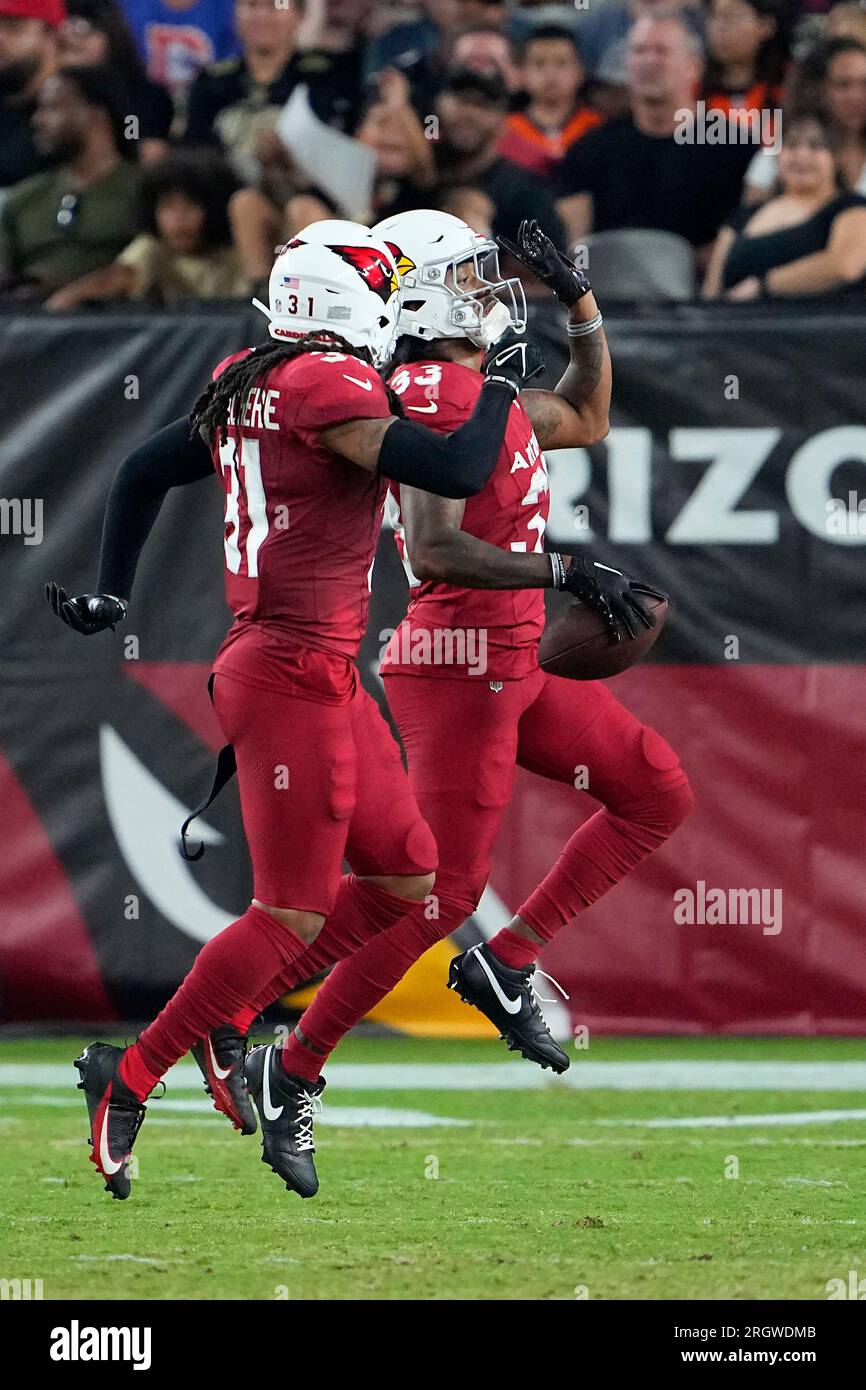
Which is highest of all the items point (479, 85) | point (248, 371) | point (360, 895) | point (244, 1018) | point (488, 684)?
point (479, 85)

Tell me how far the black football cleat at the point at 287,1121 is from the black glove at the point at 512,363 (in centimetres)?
155

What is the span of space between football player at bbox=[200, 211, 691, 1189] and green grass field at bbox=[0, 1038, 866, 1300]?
0.37 meters

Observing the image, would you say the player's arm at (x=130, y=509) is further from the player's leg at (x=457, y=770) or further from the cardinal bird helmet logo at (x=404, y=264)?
the player's leg at (x=457, y=770)

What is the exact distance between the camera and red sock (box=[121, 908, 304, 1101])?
4.29 m

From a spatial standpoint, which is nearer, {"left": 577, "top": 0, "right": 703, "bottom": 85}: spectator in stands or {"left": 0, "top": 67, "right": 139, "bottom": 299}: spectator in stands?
{"left": 0, "top": 67, "right": 139, "bottom": 299}: spectator in stands

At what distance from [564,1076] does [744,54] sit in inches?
142

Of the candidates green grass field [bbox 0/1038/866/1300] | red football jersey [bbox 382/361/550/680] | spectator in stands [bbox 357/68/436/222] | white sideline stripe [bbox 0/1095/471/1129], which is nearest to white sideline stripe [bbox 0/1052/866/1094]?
green grass field [bbox 0/1038/866/1300]

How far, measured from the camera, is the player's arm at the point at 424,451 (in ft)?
13.3

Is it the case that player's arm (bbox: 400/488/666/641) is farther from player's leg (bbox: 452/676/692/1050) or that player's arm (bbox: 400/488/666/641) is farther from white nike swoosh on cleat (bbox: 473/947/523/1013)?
white nike swoosh on cleat (bbox: 473/947/523/1013)

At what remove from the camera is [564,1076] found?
21.7ft

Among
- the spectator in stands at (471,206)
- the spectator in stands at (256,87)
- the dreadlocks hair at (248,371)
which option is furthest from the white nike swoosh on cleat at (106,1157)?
the spectator in stands at (256,87)

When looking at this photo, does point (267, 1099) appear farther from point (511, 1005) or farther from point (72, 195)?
point (72, 195)

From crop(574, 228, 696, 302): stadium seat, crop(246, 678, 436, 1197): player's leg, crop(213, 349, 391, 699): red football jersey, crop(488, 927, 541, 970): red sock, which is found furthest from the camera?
crop(574, 228, 696, 302): stadium seat

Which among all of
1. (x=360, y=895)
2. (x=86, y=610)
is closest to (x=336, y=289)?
(x=86, y=610)
